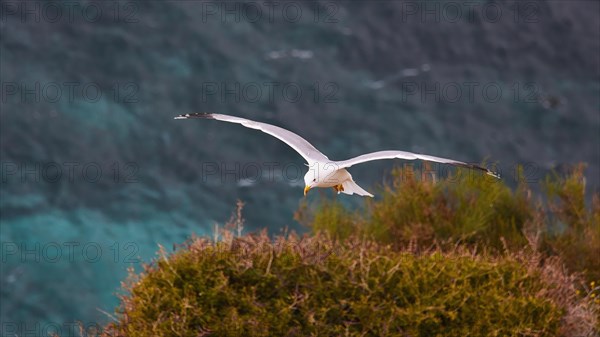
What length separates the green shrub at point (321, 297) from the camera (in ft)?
32.5

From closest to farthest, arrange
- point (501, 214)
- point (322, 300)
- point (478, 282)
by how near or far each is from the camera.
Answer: point (322, 300), point (478, 282), point (501, 214)

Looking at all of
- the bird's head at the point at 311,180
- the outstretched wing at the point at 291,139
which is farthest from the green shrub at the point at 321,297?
the bird's head at the point at 311,180

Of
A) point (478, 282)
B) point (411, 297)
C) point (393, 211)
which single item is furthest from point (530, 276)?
point (393, 211)

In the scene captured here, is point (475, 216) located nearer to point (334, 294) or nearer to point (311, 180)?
point (334, 294)

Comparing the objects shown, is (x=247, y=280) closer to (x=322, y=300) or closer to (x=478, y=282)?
(x=322, y=300)

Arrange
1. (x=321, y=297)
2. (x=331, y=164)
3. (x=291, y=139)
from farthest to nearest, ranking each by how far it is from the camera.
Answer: (x=321, y=297)
(x=291, y=139)
(x=331, y=164)

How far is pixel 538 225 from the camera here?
43.9 ft

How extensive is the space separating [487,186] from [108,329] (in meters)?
5.87

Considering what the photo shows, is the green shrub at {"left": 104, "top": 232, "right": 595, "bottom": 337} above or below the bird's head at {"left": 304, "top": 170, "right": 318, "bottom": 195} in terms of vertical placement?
below

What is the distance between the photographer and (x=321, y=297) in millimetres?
10094

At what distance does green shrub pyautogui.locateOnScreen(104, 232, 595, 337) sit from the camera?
9914 mm

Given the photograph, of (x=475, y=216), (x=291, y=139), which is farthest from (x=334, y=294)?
(x=475, y=216)

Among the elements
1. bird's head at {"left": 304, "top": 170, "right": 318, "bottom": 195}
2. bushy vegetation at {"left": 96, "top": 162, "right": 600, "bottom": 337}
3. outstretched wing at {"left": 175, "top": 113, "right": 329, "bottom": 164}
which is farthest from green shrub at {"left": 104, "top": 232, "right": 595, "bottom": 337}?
bird's head at {"left": 304, "top": 170, "right": 318, "bottom": 195}

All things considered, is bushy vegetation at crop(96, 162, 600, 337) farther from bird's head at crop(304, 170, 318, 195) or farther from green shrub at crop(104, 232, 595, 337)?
bird's head at crop(304, 170, 318, 195)
